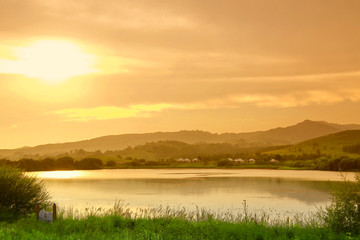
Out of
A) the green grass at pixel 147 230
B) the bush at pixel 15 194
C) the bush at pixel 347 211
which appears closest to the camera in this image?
the green grass at pixel 147 230

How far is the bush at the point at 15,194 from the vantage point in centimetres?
2792

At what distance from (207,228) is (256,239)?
8.27 ft

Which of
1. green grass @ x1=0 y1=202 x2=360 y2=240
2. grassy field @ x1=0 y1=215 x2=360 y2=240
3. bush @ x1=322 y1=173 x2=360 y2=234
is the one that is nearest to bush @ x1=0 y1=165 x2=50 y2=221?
green grass @ x1=0 y1=202 x2=360 y2=240

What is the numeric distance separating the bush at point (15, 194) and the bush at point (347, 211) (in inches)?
714

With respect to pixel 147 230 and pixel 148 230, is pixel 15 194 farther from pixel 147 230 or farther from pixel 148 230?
pixel 148 230

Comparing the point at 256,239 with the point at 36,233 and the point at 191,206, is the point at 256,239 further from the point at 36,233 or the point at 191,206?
the point at 191,206

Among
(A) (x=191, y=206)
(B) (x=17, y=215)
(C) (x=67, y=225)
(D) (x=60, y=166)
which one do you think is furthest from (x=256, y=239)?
(D) (x=60, y=166)

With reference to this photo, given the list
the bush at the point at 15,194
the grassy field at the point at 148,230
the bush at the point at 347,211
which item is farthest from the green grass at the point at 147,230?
the bush at the point at 15,194

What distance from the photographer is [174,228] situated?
24094 millimetres

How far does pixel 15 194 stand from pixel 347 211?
63.9 feet

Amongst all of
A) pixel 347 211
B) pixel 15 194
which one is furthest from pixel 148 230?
pixel 15 194

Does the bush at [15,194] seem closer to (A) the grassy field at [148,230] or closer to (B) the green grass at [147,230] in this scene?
(B) the green grass at [147,230]

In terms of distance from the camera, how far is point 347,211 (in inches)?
917

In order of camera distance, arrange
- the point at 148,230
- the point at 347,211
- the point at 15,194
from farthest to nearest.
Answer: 1. the point at 15,194
2. the point at 347,211
3. the point at 148,230
